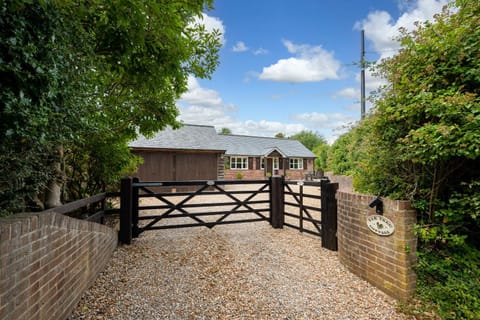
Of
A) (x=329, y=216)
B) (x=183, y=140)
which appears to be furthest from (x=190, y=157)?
(x=329, y=216)

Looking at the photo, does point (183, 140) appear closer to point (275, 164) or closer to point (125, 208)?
point (125, 208)

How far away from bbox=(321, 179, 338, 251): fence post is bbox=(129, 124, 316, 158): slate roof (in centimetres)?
742

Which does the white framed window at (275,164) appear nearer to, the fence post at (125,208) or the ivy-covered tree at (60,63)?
the fence post at (125,208)

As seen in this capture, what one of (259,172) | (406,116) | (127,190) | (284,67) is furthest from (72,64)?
(284,67)

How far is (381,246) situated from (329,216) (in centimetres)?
148

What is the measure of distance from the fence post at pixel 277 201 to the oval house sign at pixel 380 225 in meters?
2.81

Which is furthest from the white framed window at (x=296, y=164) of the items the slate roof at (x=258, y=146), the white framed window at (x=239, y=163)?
the white framed window at (x=239, y=163)

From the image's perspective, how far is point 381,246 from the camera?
298 centimetres

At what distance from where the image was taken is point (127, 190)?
15.3 feet

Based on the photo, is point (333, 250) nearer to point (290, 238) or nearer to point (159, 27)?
point (290, 238)

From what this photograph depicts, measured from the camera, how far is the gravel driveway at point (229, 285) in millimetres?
2561

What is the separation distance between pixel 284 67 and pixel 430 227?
27.3 meters

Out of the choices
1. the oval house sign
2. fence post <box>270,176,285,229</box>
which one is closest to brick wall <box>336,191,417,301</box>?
the oval house sign

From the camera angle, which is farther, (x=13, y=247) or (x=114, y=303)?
(x=114, y=303)
